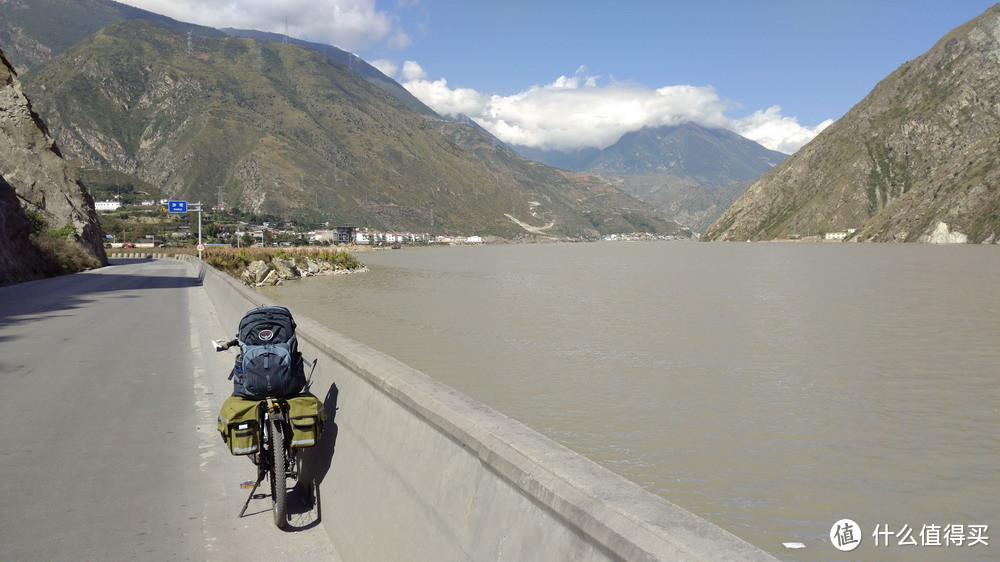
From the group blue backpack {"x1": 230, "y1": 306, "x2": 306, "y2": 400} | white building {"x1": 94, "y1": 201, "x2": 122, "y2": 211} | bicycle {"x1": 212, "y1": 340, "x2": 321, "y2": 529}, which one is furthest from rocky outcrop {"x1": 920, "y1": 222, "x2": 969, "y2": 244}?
white building {"x1": 94, "y1": 201, "x2": 122, "y2": 211}

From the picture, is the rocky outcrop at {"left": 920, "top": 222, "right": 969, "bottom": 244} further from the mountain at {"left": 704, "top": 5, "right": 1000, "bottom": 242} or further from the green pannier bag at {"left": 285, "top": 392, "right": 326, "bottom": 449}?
the green pannier bag at {"left": 285, "top": 392, "right": 326, "bottom": 449}

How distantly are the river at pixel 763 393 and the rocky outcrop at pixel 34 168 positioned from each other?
3129 centimetres

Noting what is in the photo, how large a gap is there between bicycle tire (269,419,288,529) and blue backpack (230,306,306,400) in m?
0.32

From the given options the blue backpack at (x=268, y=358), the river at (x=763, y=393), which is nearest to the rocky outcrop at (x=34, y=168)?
the river at (x=763, y=393)

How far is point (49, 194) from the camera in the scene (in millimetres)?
55938

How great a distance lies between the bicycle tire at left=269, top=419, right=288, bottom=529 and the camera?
17.3 ft

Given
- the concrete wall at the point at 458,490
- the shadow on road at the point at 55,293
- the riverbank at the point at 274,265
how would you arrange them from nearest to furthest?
the concrete wall at the point at 458,490 → the shadow on road at the point at 55,293 → the riverbank at the point at 274,265

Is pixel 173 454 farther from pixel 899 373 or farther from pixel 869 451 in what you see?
pixel 899 373

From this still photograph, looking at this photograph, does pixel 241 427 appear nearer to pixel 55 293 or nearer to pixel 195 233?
pixel 55 293

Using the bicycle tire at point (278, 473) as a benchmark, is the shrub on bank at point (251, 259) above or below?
below

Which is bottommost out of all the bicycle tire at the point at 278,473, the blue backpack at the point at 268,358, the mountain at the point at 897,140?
the bicycle tire at the point at 278,473

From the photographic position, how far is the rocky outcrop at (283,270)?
55438 mm

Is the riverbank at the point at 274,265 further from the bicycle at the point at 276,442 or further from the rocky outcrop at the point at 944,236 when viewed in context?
the rocky outcrop at the point at 944,236

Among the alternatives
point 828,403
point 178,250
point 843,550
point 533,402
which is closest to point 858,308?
point 828,403
